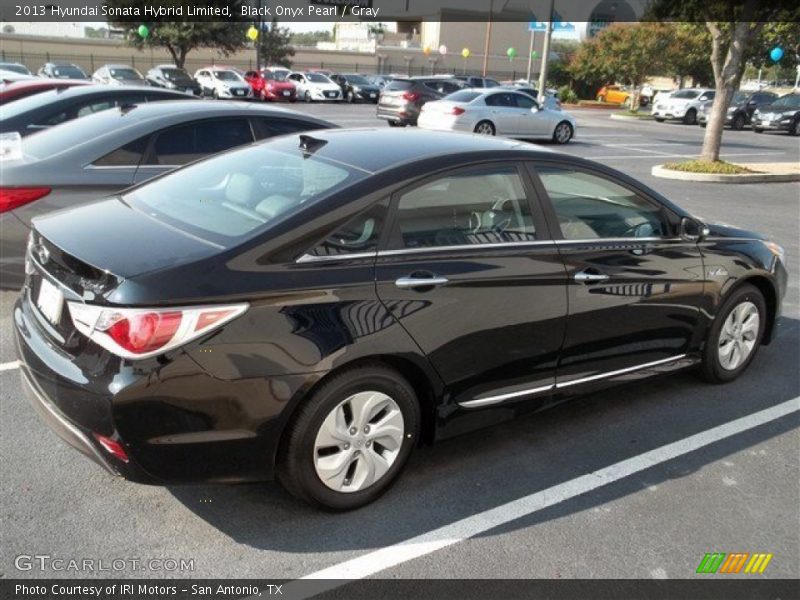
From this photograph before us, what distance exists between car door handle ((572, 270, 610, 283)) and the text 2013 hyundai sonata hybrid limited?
0.01 meters

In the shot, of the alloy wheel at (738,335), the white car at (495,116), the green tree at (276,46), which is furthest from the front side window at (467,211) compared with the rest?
the green tree at (276,46)

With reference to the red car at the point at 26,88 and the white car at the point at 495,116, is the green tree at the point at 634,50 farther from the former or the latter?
the red car at the point at 26,88

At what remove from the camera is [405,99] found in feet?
77.1

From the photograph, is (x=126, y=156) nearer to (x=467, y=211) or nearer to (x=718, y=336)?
(x=467, y=211)

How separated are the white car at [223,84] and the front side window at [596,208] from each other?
3211cm

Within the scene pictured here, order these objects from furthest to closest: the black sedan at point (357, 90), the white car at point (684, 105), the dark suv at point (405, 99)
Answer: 1. the black sedan at point (357, 90)
2. the white car at point (684, 105)
3. the dark suv at point (405, 99)

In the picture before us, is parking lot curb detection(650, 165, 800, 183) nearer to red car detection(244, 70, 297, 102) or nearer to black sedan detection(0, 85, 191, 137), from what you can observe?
black sedan detection(0, 85, 191, 137)

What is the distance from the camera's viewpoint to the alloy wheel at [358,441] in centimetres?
310

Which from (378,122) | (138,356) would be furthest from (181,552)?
(378,122)

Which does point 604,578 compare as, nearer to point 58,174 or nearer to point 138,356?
point 138,356

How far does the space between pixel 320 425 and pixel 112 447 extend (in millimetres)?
790

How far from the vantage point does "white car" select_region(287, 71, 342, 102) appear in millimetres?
36719

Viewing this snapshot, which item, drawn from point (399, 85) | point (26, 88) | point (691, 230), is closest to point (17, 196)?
point (691, 230)

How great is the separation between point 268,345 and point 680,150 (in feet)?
69.9
